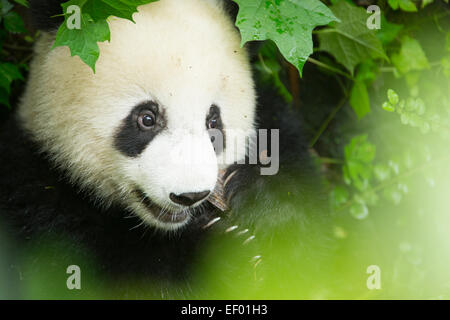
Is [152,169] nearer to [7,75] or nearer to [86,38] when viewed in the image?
[86,38]

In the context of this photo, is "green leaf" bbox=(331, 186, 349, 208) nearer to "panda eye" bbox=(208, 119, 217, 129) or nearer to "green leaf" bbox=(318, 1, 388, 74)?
"green leaf" bbox=(318, 1, 388, 74)

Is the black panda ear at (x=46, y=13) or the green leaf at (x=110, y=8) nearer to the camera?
the green leaf at (x=110, y=8)

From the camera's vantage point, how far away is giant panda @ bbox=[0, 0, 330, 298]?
2602 millimetres

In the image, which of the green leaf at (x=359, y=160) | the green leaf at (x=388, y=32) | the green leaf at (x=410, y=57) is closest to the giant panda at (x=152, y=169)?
the green leaf at (x=359, y=160)

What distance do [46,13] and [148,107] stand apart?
2.52 feet

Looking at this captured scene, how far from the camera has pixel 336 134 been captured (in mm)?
4855

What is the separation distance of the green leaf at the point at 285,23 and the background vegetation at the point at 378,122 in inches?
Answer: 18.5

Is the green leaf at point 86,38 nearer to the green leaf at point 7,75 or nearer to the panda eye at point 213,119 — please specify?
the panda eye at point 213,119

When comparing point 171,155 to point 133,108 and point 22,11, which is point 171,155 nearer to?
point 133,108

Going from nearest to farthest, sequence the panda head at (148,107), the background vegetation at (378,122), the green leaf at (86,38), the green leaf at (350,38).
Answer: the green leaf at (86,38) → the panda head at (148,107) → the green leaf at (350,38) → the background vegetation at (378,122)

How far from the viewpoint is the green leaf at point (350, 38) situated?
11.0 ft

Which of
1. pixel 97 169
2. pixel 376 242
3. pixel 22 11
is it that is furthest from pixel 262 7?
pixel 376 242

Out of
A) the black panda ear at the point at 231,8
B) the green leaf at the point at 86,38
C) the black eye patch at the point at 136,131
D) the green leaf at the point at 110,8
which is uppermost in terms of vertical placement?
the black panda ear at the point at 231,8

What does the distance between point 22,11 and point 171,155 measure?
2.11m
